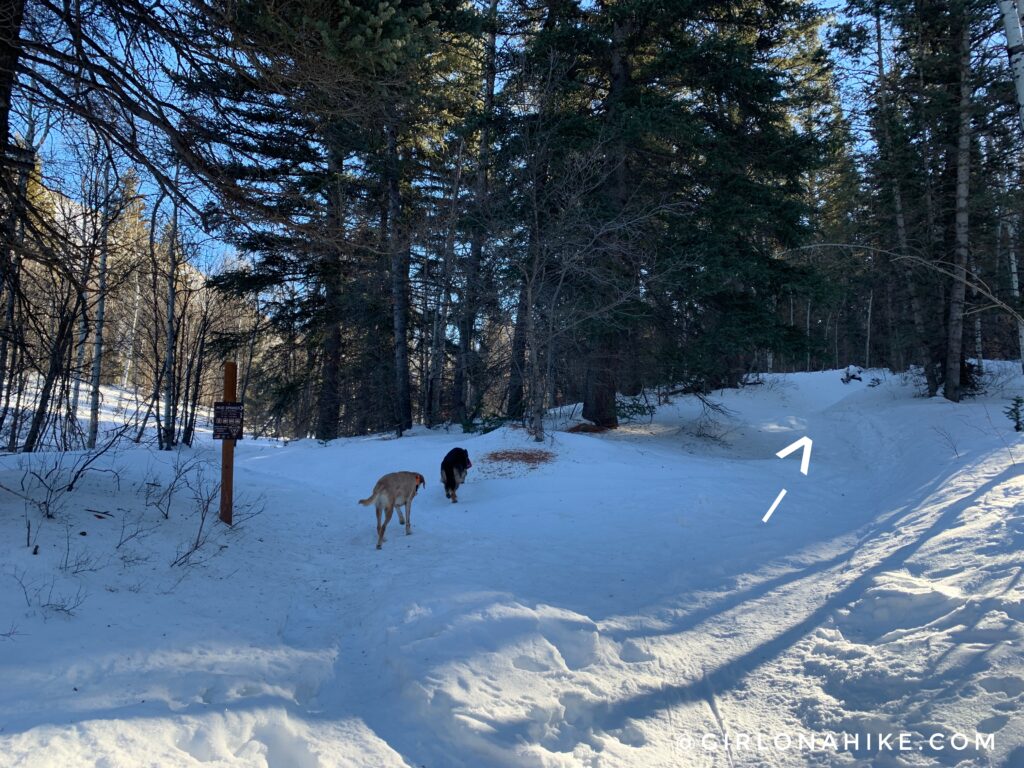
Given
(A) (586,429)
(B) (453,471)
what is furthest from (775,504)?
(A) (586,429)

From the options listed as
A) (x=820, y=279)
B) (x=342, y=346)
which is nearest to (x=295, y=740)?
(x=820, y=279)

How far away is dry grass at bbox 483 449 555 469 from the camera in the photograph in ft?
39.8

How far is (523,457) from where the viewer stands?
12.4 metres

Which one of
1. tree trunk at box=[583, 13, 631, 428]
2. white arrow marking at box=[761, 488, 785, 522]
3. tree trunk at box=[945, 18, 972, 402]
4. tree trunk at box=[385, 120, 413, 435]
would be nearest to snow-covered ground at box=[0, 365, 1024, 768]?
white arrow marking at box=[761, 488, 785, 522]

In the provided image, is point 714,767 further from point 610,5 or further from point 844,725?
point 610,5

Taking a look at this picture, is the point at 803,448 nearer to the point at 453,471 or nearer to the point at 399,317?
the point at 453,471

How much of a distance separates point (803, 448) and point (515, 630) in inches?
523

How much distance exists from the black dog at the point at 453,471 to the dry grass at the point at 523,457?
6.04 ft

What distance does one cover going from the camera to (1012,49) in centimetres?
490

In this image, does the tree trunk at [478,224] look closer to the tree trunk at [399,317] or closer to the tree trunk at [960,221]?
the tree trunk at [399,317]

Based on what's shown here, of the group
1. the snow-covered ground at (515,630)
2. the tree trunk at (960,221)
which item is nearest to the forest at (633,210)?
the tree trunk at (960,221)

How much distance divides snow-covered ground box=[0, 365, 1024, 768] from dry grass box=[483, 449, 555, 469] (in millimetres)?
2860

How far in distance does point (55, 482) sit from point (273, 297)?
1808 cm

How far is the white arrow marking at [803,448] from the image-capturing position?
1355 cm
